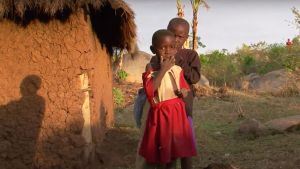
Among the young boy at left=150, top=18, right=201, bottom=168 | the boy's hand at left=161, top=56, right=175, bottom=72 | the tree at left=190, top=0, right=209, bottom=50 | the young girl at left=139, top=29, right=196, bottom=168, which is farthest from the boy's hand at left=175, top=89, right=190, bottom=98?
the tree at left=190, top=0, right=209, bottom=50

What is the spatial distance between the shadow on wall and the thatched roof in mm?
694

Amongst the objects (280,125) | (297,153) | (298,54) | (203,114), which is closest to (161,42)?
(297,153)

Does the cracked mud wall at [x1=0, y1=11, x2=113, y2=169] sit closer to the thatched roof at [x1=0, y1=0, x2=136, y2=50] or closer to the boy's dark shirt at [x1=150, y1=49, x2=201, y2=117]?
the thatched roof at [x1=0, y1=0, x2=136, y2=50]

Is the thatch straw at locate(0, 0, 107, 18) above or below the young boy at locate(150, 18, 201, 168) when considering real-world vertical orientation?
above

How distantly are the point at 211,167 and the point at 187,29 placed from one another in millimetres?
1271

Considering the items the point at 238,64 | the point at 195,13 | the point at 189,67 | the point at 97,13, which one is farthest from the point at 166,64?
the point at 238,64

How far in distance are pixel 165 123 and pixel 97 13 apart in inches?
107

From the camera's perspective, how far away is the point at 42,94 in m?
5.70

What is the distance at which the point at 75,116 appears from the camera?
5.75m

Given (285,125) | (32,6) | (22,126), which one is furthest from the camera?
(285,125)

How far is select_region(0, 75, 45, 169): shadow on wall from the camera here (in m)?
5.64

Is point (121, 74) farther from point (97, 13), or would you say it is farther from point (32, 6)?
point (32, 6)

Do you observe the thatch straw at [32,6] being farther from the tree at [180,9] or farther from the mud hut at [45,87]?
the tree at [180,9]

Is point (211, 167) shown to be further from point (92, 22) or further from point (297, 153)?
point (92, 22)
